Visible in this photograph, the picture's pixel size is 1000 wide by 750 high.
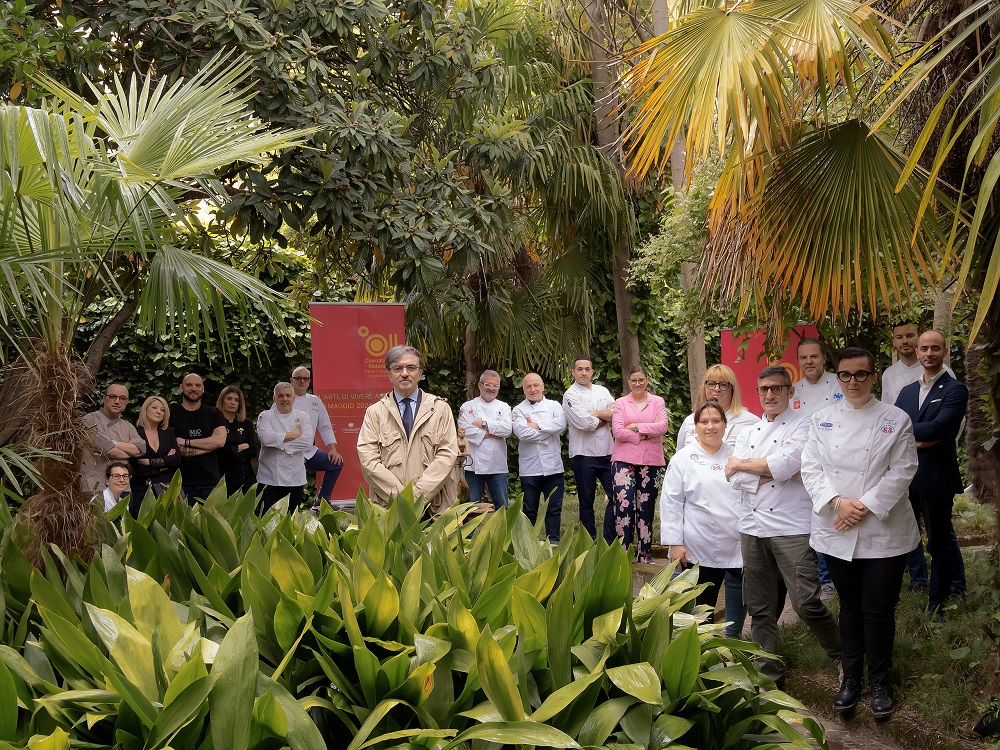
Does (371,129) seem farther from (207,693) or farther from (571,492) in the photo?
(571,492)

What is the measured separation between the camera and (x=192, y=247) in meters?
8.49

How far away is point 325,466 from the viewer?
393 inches

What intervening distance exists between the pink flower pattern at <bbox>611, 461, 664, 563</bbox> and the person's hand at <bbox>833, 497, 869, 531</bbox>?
171 inches

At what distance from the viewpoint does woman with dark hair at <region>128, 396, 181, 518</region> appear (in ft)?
27.5

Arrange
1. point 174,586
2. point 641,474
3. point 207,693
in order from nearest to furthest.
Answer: point 207,693 < point 174,586 < point 641,474

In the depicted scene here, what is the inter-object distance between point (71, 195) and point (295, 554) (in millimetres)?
1528

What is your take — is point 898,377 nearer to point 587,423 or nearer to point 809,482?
point 809,482

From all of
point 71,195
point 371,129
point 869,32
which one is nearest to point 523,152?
point 371,129

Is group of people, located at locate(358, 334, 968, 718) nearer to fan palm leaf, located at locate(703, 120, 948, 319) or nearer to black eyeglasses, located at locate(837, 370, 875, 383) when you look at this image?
black eyeglasses, located at locate(837, 370, 875, 383)

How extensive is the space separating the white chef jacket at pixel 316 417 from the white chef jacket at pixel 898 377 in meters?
5.28

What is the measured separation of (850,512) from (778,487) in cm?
70

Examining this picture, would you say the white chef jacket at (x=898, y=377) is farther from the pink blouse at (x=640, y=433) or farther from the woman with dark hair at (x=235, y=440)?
the woman with dark hair at (x=235, y=440)

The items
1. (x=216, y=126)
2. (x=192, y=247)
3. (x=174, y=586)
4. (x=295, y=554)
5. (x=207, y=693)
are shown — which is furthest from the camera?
(x=192, y=247)

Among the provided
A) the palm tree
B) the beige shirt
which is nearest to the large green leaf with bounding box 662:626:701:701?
the palm tree
